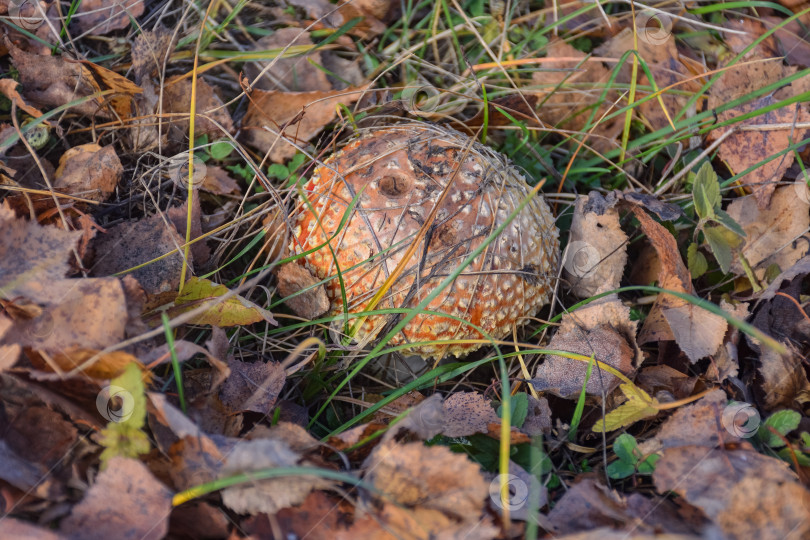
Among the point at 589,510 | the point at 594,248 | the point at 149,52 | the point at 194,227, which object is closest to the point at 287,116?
the point at 149,52

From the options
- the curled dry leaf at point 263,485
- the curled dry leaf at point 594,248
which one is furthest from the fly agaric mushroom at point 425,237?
the curled dry leaf at point 263,485

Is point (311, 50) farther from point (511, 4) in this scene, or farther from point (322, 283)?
point (322, 283)

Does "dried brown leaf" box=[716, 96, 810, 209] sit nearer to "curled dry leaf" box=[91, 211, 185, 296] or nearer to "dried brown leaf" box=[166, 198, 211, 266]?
"dried brown leaf" box=[166, 198, 211, 266]

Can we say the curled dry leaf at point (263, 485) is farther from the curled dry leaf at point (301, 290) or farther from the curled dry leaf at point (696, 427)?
the curled dry leaf at point (696, 427)

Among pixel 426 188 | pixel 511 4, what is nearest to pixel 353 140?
pixel 426 188

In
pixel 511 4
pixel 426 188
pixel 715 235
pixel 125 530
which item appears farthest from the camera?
pixel 511 4

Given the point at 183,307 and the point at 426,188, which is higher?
the point at 426,188

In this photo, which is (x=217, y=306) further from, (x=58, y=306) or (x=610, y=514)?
(x=610, y=514)

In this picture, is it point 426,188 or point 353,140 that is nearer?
point 426,188
